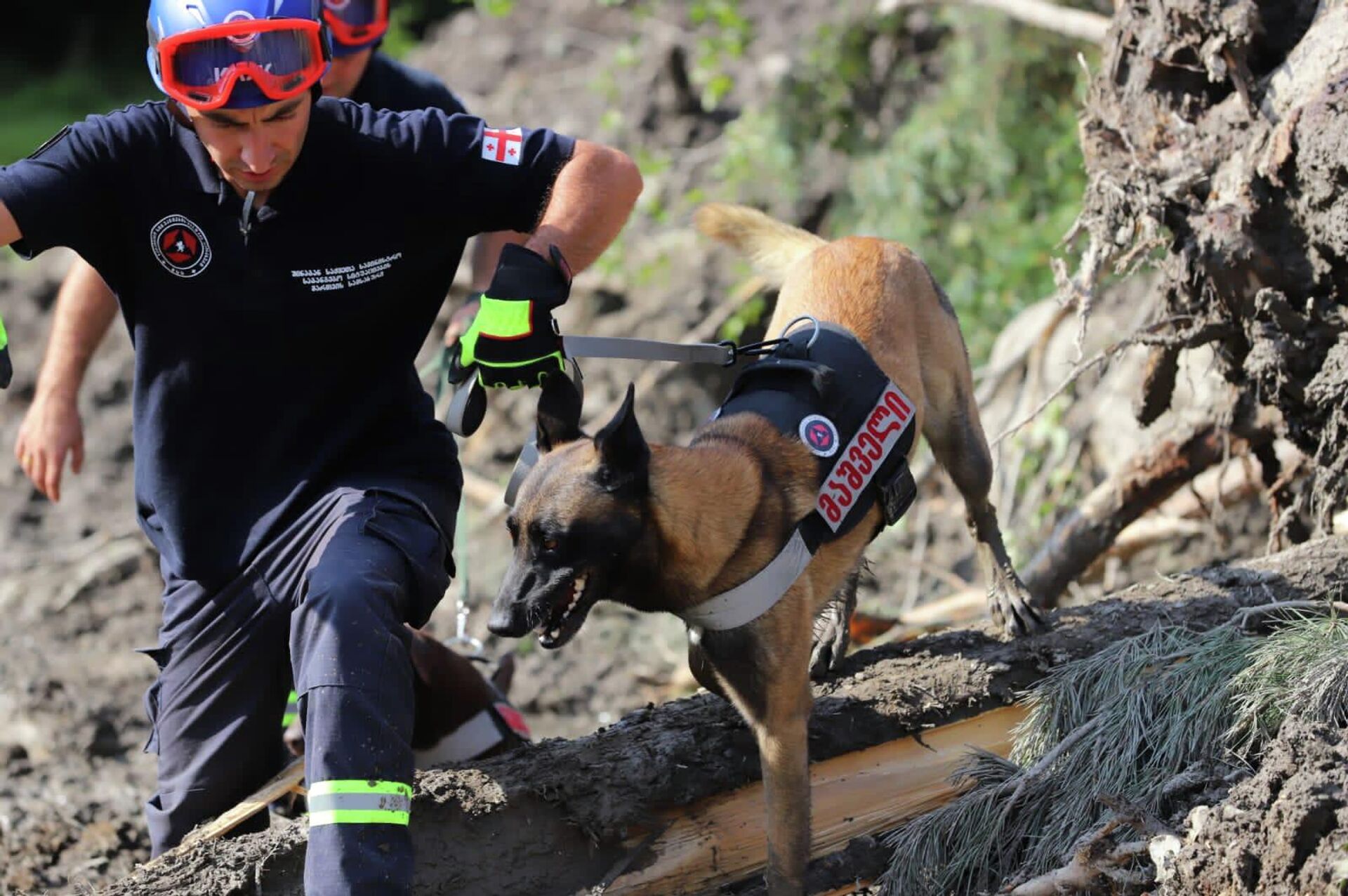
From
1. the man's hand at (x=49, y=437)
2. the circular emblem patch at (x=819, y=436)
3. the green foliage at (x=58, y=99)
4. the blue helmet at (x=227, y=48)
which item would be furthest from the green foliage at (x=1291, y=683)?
the green foliage at (x=58, y=99)

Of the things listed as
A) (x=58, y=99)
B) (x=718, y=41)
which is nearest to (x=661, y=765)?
(x=718, y=41)

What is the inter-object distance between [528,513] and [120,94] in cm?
1318

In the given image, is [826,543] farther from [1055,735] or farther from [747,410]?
[1055,735]

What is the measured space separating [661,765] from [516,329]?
3.82 ft

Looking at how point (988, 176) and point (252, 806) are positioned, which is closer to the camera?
point (252, 806)

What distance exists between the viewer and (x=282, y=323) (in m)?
3.25

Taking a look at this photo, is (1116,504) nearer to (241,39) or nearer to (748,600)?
(748,600)

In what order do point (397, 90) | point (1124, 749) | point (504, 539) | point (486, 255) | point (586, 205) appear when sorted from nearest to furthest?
1. point (1124, 749)
2. point (586, 205)
3. point (486, 255)
4. point (397, 90)
5. point (504, 539)

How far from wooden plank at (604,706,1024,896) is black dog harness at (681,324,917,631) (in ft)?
1.82

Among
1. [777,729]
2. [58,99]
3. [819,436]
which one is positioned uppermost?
[58,99]

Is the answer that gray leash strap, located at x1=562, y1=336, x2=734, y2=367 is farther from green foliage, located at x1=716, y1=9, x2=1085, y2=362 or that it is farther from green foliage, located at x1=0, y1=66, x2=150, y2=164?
green foliage, located at x1=0, y1=66, x2=150, y2=164

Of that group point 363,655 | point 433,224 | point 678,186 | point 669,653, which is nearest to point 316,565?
point 363,655

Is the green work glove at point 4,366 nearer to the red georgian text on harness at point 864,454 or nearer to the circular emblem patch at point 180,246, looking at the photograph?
the circular emblem patch at point 180,246

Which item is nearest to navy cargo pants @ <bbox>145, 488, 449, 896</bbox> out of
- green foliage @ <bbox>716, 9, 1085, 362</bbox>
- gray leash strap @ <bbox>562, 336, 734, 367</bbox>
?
gray leash strap @ <bbox>562, 336, 734, 367</bbox>
